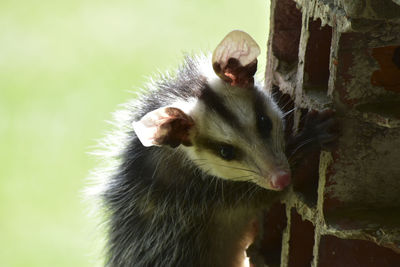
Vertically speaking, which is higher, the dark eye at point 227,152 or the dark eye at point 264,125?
the dark eye at point 264,125

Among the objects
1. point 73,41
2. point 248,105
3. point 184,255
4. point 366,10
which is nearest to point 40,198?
point 73,41

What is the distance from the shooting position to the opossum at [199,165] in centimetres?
196

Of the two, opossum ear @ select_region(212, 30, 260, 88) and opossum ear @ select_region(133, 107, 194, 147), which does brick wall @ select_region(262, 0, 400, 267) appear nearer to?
opossum ear @ select_region(212, 30, 260, 88)

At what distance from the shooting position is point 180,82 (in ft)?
7.28

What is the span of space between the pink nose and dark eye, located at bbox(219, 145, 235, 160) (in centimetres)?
15

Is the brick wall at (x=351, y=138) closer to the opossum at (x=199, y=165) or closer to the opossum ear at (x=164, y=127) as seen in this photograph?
the opossum at (x=199, y=165)

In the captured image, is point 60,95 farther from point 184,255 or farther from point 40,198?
point 184,255

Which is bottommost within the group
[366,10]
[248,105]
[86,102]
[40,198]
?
[40,198]

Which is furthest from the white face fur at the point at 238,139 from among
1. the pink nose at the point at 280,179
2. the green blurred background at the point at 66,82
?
the green blurred background at the point at 66,82

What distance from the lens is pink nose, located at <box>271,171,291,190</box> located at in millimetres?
1853

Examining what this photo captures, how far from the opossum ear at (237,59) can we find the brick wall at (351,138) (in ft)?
0.42

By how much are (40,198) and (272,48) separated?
124 inches

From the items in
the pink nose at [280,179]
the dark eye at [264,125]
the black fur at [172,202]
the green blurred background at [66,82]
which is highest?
the dark eye at [264,125]

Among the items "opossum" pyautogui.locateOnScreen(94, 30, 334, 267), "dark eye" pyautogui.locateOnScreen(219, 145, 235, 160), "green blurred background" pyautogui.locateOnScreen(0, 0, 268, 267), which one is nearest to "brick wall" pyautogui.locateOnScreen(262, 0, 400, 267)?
"opossum" pyautogui.locateOnScreen(94, 30, 334, 267)
